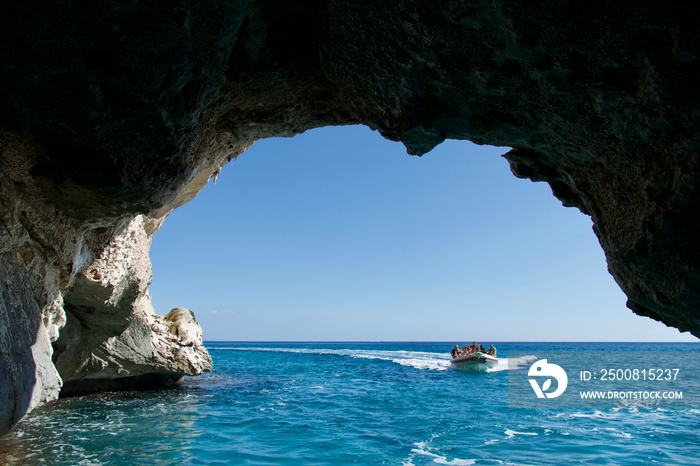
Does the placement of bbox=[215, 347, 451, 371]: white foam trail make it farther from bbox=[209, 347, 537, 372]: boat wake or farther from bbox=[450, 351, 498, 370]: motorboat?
bbox=[450, 351, 498, 370]: motorboat

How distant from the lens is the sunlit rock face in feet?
8.70

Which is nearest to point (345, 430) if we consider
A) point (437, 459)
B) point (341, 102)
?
point (437, 459)

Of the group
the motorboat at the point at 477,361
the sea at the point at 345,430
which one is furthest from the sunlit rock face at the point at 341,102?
the motorboat at the point at 477,361

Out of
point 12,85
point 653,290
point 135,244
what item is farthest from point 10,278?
point 653,290

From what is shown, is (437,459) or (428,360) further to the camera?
(428,360)

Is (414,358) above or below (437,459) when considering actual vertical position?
below

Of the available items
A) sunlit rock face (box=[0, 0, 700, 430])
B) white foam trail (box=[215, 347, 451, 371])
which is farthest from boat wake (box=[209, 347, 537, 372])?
sunlit rock face (box=[0, 0, 700, 430])

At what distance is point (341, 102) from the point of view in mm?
4535

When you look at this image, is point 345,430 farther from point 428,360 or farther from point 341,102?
point 428,360

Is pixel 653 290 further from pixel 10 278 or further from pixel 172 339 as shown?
pixel 172 339

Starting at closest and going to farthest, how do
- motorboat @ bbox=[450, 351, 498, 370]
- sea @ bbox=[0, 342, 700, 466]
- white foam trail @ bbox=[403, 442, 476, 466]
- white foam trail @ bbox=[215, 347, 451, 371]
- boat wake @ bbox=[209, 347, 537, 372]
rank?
white foam trail @ bbox=[403, 442, 476, 466] < sea @ bbox=[0, 342, 700, 466] < motorboat @ bbox=[450, 351, 498, 370] < boat wake @ bbox=[209, 347, 537, 372] < white foam trail @ bbox=[215, 347, 451, 371]

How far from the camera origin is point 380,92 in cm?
373

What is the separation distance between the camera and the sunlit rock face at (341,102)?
8.70 ft

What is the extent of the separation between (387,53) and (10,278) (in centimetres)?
444
